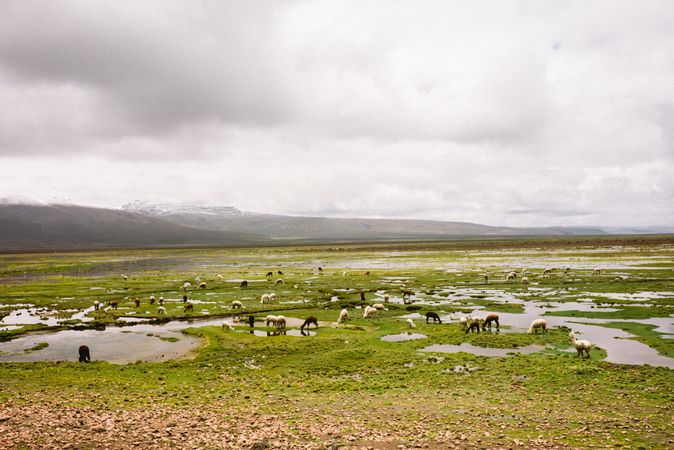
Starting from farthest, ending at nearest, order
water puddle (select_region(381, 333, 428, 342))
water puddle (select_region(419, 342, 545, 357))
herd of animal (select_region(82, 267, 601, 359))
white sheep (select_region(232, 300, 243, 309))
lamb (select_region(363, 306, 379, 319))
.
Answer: white sheep (select_region(232, 300, 243, 309))
lamb (select_region(363, 306, 379, 319))
water puddle (select_region(381, 333, 428, 342))
herd of animal (select_region(82, 267, 601, 359))
water puddle (select_region(419, 342, 545, 357))

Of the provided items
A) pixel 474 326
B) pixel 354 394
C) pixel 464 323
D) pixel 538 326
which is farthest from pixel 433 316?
pixel 354 394

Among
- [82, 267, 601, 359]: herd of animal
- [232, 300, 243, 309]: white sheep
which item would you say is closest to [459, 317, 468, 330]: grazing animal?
[82, 267, 601, 359]: herd of animal

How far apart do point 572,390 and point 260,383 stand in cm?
1631

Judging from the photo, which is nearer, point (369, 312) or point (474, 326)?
point (474, 326)

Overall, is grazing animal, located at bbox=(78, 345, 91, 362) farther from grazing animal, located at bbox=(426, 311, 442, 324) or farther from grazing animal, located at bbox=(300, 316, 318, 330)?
grazing animal, located at bbox=(426, 311, 442, 324)

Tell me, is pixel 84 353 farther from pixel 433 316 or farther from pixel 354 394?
pixel 433 316

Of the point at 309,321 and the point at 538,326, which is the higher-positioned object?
the point at 538,326

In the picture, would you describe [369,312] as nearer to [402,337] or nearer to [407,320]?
[407,320]

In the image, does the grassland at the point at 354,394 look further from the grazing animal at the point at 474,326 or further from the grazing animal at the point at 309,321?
the grazing animal at the point at 309,321

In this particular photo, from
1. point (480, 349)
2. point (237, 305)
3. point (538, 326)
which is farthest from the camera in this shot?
point (237, 305)

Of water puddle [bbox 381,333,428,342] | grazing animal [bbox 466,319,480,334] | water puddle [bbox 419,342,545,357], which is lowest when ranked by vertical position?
water puddle [bbox 381,333,428,342]

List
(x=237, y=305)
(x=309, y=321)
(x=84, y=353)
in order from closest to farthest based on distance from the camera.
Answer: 1. (x=84, y=353)
2. (x=309, y=321)
3. (x=237, y=305)

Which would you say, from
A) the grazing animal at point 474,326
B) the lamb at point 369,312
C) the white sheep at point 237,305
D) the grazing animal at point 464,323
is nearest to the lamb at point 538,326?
the grazing animal at point 474,326

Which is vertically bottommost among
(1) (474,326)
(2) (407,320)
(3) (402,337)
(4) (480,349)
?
(3) (402,337)
